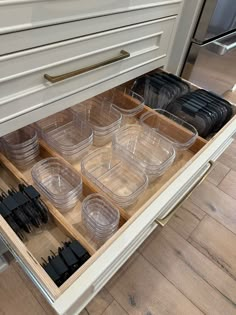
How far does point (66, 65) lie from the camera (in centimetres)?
62

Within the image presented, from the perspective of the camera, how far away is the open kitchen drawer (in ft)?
1.40

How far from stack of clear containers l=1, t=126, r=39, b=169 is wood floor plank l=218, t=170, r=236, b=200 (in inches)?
37.1

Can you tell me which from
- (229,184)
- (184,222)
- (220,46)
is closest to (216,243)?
(184,222)

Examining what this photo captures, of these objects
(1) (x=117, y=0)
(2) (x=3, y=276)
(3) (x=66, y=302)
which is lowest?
(2) (x=3, y=276)

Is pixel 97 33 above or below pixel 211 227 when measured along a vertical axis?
above

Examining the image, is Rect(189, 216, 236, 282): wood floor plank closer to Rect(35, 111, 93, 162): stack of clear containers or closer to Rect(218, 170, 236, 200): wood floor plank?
Rect(218, 170, 236, 200): wood floor plank

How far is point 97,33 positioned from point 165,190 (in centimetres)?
43

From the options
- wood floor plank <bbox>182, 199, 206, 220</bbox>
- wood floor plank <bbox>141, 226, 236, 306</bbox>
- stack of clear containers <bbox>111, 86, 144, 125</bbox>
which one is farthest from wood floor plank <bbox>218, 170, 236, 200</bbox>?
stack of clear containers <bbox>111, 86, 144, 125</bbox>

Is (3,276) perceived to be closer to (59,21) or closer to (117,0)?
(59,21)

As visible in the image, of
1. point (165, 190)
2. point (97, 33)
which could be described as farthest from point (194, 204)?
point (97, 33)

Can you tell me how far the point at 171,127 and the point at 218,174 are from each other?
593 mm

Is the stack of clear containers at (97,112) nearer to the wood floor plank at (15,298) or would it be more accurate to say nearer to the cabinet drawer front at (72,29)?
the cabinet drawer front at (72,29)

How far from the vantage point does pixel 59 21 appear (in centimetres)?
53

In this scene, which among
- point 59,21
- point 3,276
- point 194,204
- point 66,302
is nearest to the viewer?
point 66,302
